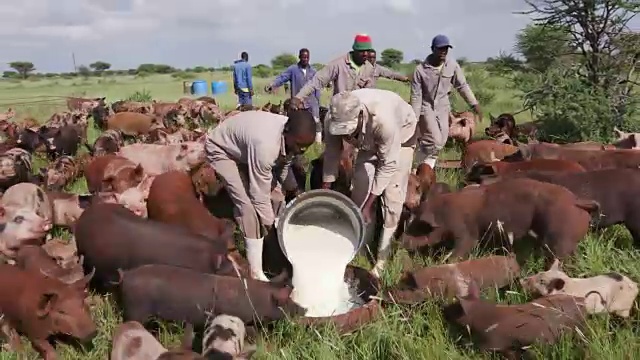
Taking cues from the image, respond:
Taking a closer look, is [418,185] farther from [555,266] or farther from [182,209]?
[182,209]

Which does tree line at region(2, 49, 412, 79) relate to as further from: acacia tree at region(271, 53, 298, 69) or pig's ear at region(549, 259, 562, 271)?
pig's ear at region(549, 259, 562, 271)

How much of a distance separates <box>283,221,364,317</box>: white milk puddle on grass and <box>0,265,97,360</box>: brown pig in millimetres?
1748

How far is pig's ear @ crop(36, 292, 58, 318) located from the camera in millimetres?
4930

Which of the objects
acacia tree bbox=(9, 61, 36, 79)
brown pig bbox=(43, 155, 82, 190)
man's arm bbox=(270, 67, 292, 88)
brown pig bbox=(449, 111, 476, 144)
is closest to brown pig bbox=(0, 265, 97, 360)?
brown pig bbox=(43, 155, 82, 190)

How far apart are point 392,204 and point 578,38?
308 inches

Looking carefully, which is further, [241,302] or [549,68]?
[549,68]

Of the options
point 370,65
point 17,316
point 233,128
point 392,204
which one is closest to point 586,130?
Answer: point 370,65

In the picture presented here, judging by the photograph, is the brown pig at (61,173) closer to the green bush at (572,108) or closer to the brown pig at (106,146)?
the brown pig at (106,146)

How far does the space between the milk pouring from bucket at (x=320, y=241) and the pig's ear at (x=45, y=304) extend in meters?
1.92

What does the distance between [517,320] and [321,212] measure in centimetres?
224

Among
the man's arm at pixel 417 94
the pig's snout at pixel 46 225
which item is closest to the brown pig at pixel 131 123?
the man's arm at pixel 417 94

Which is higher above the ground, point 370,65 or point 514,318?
point 370,65

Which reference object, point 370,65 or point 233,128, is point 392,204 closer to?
point 233,128

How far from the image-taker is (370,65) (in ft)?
34.7
